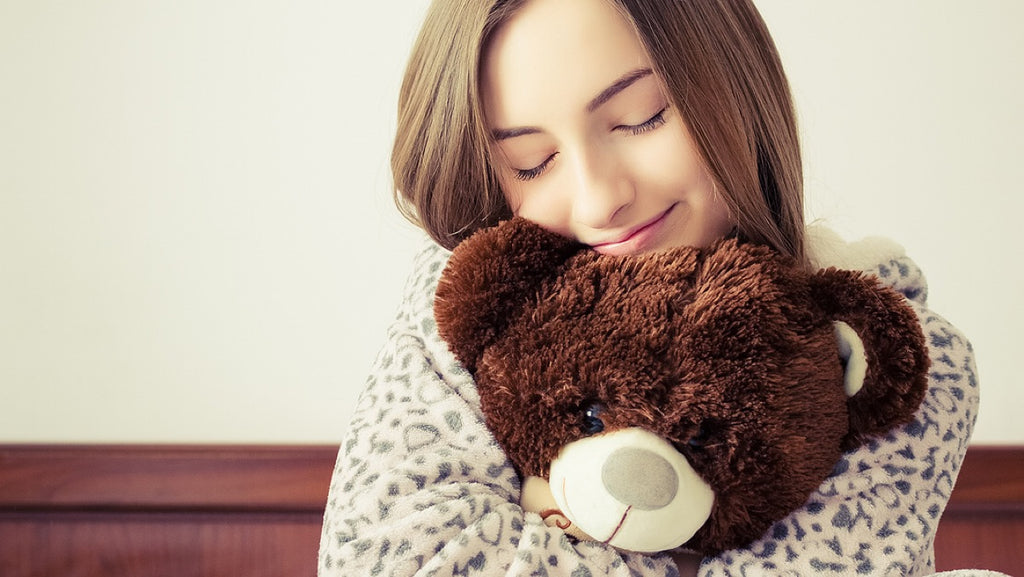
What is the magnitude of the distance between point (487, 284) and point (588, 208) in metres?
0.09

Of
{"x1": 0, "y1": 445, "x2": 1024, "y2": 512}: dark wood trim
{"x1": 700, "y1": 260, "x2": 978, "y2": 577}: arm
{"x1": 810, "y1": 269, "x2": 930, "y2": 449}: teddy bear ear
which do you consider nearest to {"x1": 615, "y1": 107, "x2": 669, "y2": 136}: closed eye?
{"x1": 810, "y1": 269, "x2": 930, "y2": 449}: teddy bear ear

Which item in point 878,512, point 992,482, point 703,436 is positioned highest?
point 703,436

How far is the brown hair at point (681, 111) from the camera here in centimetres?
60

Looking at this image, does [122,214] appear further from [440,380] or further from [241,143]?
[440,380]

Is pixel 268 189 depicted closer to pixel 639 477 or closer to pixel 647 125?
pixel 647 125

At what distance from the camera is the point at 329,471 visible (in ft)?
3.61

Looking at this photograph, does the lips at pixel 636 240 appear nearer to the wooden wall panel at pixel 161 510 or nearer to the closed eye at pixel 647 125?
the closed eye at pixel 647 125

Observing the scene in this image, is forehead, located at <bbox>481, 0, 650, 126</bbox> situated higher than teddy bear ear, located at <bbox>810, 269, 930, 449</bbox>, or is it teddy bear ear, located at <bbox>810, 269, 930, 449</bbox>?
forehead, located at <bbox>481, 0, 650, 126</bbox>

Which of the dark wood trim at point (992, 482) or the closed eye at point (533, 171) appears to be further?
the dark wood trim at point (992, 482)

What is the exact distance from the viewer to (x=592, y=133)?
591 millimetres

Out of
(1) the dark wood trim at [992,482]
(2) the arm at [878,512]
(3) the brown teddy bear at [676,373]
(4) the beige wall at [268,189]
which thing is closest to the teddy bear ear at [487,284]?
(3) the brown teddy bear at [676,373]

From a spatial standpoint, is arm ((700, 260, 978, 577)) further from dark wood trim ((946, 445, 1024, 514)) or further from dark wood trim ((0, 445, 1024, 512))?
dark wood trim ((0, 445, 1024, 512))

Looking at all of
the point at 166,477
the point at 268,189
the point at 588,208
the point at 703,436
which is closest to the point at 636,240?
the point at 588,208

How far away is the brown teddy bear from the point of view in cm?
50
